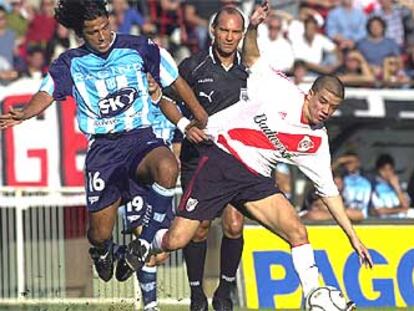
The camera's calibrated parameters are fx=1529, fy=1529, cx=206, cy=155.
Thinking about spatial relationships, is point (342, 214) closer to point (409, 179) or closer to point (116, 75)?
point (116, 75)

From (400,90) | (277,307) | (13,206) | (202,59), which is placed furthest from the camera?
(400,90)

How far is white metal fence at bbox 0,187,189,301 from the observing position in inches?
691

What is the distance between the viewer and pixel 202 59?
13.4 meters

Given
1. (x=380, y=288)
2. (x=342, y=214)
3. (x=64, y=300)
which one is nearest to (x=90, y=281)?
(x=64, y=300)

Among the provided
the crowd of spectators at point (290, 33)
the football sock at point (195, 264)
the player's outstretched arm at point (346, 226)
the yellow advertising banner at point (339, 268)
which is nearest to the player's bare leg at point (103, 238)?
the football sock at point (195, 264)

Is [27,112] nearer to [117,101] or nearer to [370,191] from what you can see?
[117,101]

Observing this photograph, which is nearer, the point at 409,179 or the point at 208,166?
the point at 208,166

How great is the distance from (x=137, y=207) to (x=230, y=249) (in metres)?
1.21

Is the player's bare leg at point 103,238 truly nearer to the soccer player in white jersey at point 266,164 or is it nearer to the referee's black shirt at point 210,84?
the soccer player in white jersey at point 266,164

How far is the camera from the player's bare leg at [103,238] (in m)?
12.7

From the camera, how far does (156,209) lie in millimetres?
12320

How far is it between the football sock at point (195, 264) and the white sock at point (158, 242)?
1327 millimetres

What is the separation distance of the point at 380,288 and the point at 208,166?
465cm

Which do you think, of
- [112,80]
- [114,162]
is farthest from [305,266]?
[112,80]
